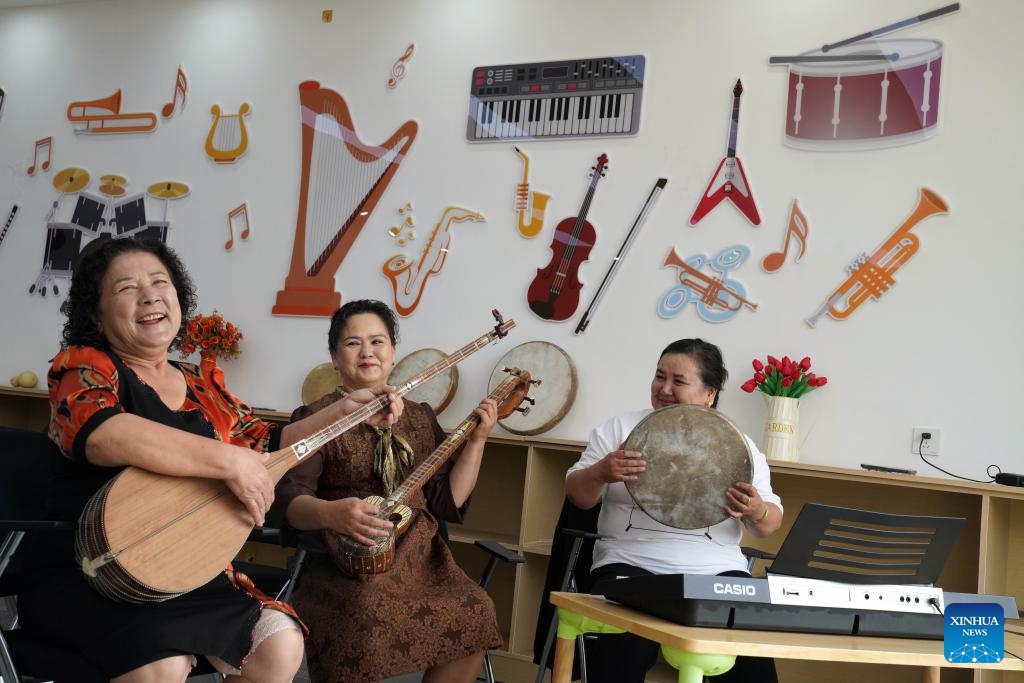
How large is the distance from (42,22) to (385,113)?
248 centimetres

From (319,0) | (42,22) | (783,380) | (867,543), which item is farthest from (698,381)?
(42,22)

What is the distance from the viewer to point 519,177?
14.0 ft

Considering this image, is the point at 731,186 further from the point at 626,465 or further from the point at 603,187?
the point at 626,465

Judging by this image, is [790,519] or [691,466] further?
[790,519]

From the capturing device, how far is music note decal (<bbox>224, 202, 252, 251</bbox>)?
4.84 m

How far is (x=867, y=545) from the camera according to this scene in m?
1.93

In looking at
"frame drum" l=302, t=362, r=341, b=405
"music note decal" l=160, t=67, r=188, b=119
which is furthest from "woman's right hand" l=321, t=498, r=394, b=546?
"music note decal" l=160, t=67, r=188, b=119

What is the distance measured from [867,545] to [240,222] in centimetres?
372

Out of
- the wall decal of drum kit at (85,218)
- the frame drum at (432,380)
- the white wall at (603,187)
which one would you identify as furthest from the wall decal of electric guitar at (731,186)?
the wall decal of drum kit at (85,218)

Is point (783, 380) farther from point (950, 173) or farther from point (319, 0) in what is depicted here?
point (319, 0)

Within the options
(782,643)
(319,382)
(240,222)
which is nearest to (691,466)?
(782,643)

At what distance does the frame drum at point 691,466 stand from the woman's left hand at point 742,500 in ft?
0.05

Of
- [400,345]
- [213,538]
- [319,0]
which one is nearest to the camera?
[213,538]

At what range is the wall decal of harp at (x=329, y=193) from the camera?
15.0ft
